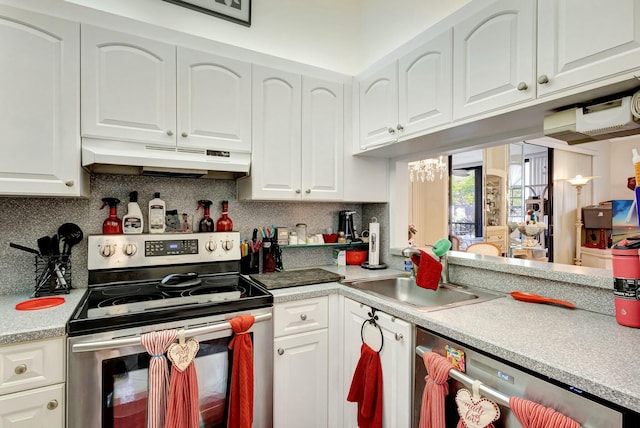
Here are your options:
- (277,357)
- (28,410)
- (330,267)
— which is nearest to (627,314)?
(277,357)

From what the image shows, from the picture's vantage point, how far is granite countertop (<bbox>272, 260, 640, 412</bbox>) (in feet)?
2.50

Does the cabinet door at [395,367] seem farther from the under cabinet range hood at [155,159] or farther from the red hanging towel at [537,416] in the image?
the under cabinet range hood at [155,159]

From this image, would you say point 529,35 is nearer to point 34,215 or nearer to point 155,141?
point 155,141

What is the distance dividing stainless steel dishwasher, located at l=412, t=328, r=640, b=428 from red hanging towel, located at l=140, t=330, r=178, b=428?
971 millimetres

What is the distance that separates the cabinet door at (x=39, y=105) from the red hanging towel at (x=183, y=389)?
35.0 inches

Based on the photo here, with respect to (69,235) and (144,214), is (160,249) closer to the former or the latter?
(144,214)

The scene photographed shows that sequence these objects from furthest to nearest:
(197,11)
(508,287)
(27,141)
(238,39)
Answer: (238,39)
(197,11)
(508,287)
(27,141)

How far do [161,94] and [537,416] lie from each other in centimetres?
195

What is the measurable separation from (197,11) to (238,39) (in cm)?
29

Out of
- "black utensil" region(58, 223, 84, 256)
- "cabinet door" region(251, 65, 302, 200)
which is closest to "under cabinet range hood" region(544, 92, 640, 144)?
"cabinet door" region(251, 65, 302, 200)

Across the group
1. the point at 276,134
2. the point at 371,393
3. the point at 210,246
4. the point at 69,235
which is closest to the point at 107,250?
the point at 69,235

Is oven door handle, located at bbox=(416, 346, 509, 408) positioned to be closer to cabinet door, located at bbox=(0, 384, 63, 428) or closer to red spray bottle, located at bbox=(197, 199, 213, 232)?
cabinet door, located at bbox=(0, 384, 63, 428)

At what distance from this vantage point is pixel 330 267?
2320 mm

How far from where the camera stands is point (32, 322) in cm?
116
